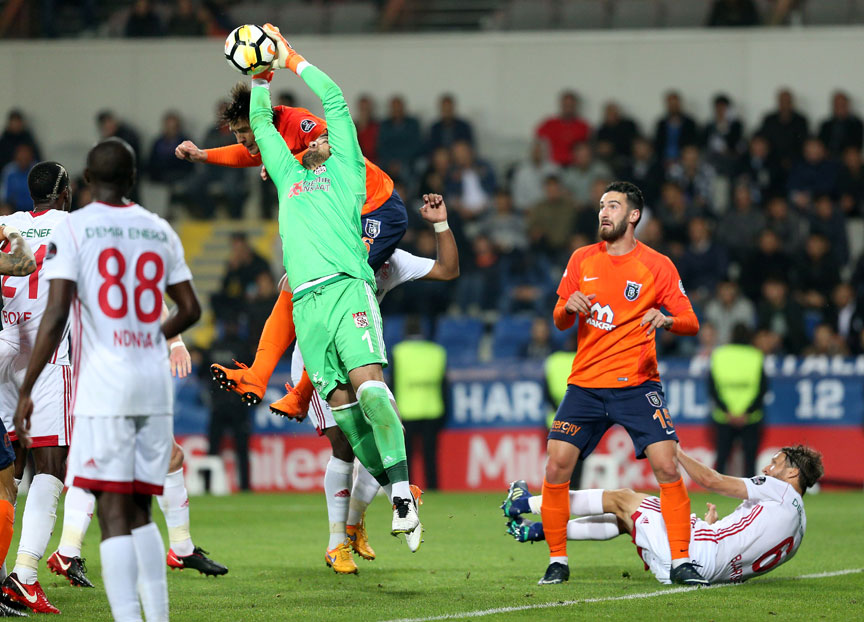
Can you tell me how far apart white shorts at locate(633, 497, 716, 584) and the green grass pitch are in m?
0.13

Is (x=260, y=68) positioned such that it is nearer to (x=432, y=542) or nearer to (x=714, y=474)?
(x=714, y=474)

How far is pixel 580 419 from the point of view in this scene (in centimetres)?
781

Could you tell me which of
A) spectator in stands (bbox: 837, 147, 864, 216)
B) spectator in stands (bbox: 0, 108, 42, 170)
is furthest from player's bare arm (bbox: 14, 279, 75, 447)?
spectator in stands (bbox: 0, 108, 42, 170)

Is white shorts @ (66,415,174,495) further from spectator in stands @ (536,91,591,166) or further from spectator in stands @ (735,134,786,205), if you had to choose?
spectator in stands @ (536,91,591,166)

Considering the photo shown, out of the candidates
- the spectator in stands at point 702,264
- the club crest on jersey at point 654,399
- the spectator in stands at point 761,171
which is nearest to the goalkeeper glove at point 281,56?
the club crest on jersey at point 654,399

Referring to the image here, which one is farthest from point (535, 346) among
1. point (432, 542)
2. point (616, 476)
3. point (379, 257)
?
point (379, 257)

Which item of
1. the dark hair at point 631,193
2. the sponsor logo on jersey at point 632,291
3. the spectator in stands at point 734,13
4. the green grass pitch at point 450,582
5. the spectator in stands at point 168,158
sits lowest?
the green grass pitch at point 450,582

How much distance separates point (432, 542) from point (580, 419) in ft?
11.2

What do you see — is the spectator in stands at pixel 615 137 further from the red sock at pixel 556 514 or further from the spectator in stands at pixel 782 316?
the red sock at pixel 556 514

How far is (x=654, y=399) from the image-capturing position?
777 centimetres

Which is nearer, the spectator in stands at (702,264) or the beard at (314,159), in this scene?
the beard at (314,159)

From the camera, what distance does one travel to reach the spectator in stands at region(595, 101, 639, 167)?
19.7 metres

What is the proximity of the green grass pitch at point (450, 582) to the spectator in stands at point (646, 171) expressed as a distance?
24.3 ft

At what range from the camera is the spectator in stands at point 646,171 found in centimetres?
1886
